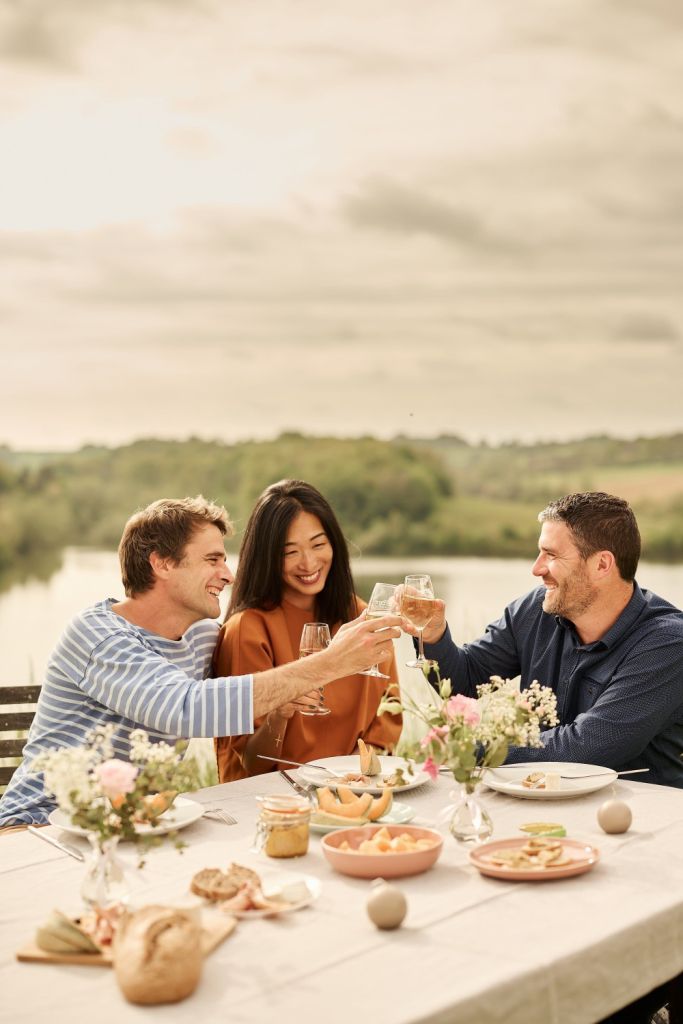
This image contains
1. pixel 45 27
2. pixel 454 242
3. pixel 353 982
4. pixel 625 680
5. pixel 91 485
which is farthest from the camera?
pixel 454 242

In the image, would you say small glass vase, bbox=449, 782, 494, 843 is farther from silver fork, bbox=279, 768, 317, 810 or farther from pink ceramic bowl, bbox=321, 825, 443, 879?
silver fork, bbox=279, 768, 317, 810

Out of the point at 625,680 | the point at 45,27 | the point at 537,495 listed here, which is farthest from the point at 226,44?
the point at 625,680

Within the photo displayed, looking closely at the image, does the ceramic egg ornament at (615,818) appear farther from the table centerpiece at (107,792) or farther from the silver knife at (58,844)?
the silver knife at (58,844)

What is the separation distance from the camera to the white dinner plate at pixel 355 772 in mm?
2514

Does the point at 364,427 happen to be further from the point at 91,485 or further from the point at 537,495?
the point at 91,485

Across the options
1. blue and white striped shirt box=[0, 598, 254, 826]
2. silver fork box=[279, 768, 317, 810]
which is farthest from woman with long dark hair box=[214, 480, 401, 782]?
silver fork box=[279, 768, 317, 810]

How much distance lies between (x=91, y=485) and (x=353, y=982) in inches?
365

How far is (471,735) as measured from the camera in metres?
2.11

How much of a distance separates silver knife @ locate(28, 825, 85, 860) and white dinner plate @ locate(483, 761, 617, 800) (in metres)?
0.90

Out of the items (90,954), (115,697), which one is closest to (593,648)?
(115,697)

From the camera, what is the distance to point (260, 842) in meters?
2.12

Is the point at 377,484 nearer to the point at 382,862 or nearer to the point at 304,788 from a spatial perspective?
the point at 304,788

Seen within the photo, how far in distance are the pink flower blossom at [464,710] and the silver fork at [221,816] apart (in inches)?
20.8

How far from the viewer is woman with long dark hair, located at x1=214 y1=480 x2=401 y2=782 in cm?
329
